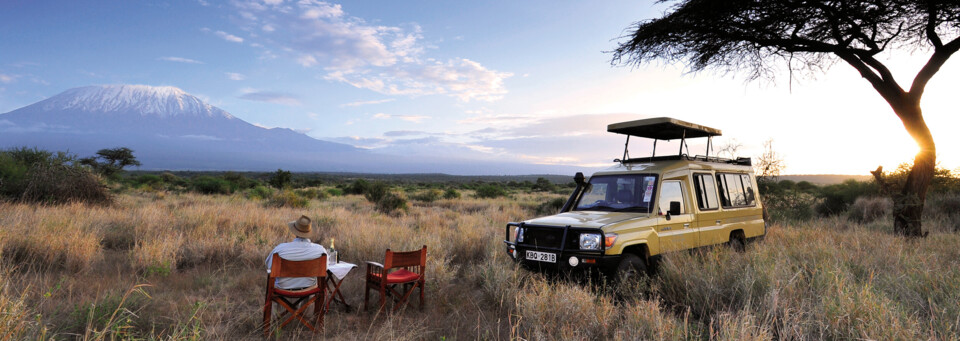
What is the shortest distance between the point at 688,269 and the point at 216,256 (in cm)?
820

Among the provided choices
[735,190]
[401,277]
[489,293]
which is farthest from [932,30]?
[401,277]

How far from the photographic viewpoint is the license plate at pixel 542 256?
19.7ft

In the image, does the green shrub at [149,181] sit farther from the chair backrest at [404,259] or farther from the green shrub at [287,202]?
the chair backrest at [404,259]

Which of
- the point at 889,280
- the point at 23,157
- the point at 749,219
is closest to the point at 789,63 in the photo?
the point at 749,219

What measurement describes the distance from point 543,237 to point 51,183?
1613 centimetres

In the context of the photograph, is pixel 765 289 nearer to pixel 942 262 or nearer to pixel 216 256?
pixel 942 262

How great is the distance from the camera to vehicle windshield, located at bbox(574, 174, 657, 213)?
21.6 feet

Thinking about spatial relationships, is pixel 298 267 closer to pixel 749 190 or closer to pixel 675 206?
pixel 675 206

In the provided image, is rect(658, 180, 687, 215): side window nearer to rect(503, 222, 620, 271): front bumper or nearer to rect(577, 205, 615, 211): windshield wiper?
rect(577, 205, 615, 211): windshield wiper

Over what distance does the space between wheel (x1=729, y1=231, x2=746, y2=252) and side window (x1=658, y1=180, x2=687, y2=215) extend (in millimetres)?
1607

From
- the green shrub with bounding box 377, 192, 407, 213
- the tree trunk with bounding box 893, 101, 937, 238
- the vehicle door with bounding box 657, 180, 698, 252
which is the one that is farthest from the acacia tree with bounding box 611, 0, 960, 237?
the green shrub with bounding box 377, 192, 407, 213

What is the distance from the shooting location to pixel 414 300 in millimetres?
6301

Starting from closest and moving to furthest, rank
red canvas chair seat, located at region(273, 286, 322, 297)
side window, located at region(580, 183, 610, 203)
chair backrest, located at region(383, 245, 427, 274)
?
red canvas chair seat, located at region(273, 286, 322, 297) → chair backrest, located at region(383, 245, 427, 274) → side window, located at region(580, 183, 610, 203)

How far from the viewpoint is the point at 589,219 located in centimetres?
628
